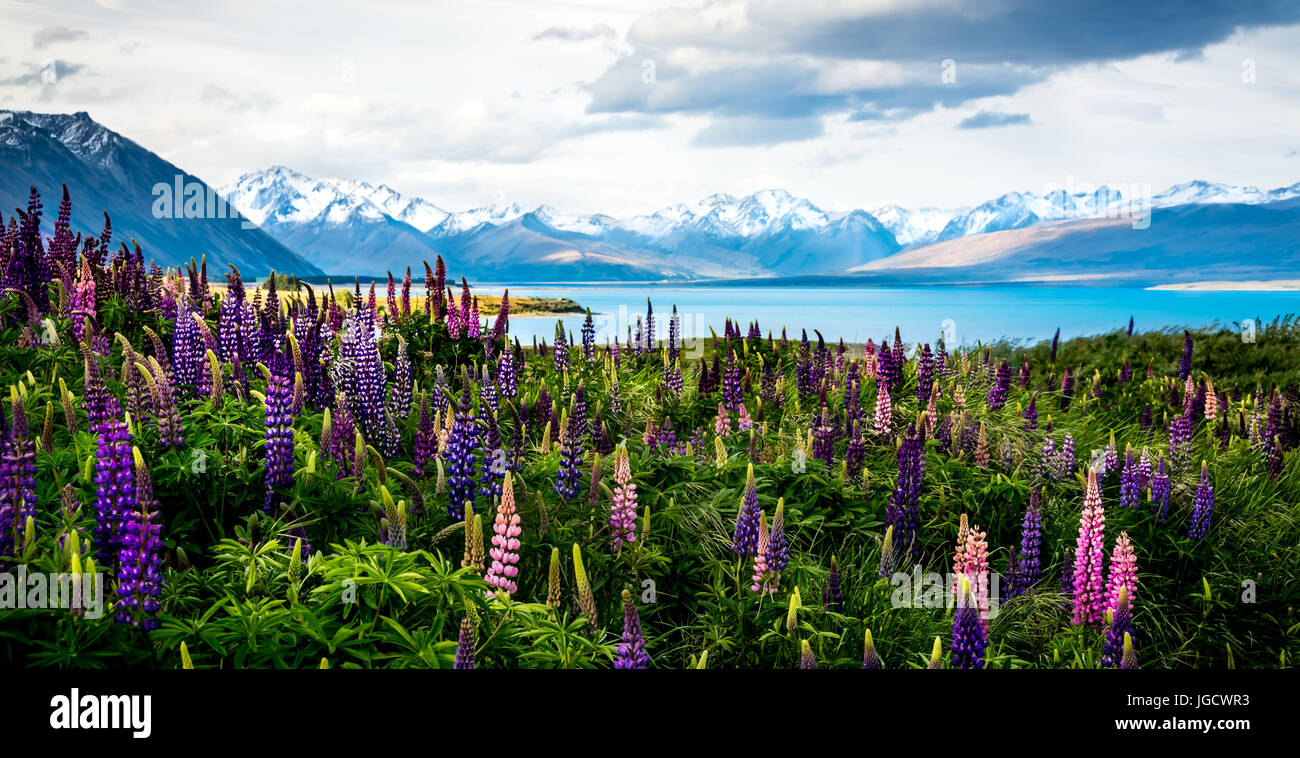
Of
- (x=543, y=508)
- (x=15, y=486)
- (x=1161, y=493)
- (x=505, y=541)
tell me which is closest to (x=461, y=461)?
(x=543, y=508)

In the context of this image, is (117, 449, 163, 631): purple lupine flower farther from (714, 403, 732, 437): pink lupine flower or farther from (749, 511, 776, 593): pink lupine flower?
(714, 403, 732, 437): pink lupine flower

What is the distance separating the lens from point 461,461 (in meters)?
6.30

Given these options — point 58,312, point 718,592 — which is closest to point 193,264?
point 58,312

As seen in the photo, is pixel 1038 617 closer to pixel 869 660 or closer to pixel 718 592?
pixel 718 592

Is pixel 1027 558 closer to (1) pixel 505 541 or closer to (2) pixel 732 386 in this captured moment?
(2) pixel 732 386

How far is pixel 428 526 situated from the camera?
20.0ft

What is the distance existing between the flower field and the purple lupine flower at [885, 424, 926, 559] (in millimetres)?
28

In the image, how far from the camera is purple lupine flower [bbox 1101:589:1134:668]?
5.06 m

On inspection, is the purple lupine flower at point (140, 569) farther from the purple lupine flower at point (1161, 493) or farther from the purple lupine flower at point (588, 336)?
the purple lupine flower at point (588, 336)

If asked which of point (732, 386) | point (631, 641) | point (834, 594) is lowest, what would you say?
point (834, 594)

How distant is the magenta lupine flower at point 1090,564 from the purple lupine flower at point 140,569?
18.0 ft

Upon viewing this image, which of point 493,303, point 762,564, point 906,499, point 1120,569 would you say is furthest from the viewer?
point 493,303

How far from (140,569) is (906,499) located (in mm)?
5350

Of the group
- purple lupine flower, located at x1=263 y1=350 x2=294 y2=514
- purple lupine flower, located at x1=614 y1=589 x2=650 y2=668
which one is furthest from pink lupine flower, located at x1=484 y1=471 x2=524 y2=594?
purple lupine flower, located at x1=263 y1=350 x2=294 y2=514
